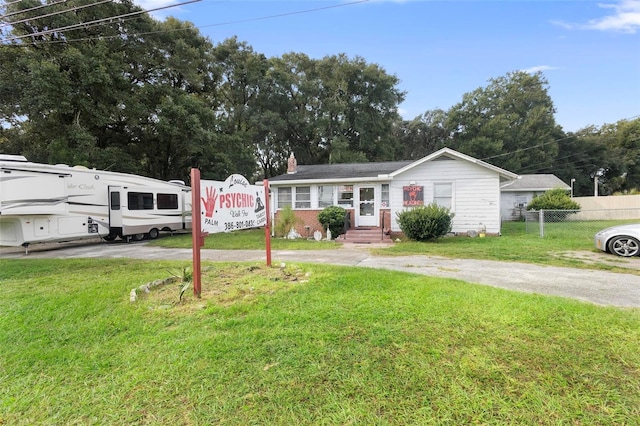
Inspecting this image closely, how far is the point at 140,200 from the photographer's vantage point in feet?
46.0

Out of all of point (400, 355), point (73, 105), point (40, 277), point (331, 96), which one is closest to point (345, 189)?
point (40, 277)

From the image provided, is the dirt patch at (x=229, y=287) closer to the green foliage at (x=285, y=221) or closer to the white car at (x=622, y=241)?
the green foliage at (x=285, y=221)

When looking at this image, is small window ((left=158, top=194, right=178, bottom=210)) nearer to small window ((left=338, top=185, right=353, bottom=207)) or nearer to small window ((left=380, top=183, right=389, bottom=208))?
small window ((left=338, top=185, right=353, bottom=207))

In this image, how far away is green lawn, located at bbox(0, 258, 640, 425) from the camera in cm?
218

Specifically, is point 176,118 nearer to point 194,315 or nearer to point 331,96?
point 331,96

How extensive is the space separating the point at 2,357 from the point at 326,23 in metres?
9.69

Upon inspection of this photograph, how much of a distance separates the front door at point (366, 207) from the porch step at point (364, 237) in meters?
0.86

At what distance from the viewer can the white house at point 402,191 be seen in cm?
1259

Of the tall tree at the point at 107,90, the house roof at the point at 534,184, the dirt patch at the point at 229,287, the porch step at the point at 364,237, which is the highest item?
the tall tree at the point at 107,90

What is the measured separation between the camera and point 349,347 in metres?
2.98

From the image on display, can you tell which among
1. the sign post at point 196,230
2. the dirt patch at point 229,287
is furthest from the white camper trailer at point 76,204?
the sign post at point 196,230

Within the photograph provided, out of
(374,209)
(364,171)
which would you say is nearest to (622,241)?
(374,209)

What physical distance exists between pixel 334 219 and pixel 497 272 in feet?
24.2

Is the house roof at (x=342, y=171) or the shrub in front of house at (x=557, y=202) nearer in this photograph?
the house roof at (x=342, y=171)
